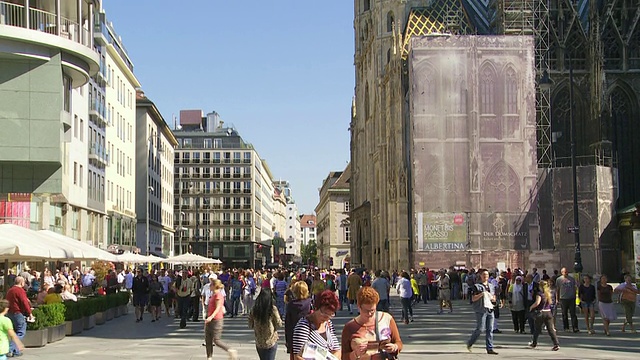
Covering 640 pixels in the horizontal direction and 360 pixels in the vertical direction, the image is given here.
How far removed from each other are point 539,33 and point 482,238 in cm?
1338

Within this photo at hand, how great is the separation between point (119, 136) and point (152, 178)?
16.3 metres

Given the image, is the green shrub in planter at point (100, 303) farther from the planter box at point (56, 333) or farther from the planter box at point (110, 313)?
the planter box at point (56, 333)

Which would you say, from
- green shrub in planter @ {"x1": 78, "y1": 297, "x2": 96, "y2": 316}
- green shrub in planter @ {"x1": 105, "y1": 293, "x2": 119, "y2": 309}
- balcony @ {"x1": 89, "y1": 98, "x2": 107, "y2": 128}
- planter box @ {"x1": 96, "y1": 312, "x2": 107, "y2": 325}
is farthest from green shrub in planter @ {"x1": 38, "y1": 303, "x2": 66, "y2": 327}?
Answer: balcony @ {"x1": 89, "y1": 98, "x2": 107, "y2": 128}

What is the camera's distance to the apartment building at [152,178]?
76.1 m

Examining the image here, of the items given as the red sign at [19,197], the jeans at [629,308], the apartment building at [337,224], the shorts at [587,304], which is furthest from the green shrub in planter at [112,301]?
the apartment building at [337,224]

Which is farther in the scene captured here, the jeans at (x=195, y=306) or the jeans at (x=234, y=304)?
the jeans at (x=234, y=304)

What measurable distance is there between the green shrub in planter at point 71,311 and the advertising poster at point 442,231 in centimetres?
2649

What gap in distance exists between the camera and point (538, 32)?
52.9 meters

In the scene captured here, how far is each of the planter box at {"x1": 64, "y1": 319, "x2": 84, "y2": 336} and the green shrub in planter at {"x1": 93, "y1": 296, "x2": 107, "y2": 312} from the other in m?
2.12

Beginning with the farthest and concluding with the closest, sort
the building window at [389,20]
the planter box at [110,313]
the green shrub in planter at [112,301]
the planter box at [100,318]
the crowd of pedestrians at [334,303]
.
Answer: the building window at [389,20], the planter box at [110,313], the green shrub in planter at [112,301], the planter box at [100,318], the crowd of pedestrians at [334,303]

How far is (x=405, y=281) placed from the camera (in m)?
24.8

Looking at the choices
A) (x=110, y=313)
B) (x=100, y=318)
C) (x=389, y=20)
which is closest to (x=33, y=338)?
(x=100, y=318)

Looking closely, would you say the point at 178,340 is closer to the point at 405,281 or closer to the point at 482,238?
the point at 405,281

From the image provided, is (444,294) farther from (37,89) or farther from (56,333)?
(37,89)
